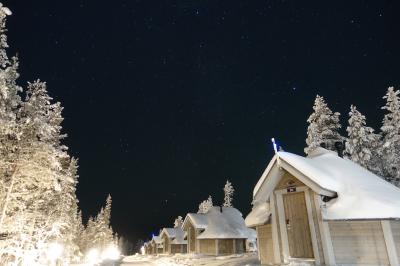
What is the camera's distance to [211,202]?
76.4 metres

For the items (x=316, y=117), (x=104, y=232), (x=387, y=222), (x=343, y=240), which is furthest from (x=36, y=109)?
(x=104, y=232)

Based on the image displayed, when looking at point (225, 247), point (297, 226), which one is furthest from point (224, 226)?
point (297, 226)

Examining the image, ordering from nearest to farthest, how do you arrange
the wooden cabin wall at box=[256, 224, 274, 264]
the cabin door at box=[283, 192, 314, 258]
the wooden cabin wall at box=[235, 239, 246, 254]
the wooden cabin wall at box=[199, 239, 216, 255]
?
the cabin door at box=[283, 192, 314, 258], the wooden cabin wall at box=[256, 224, 274, 264], the wooden cabin wall at box=[199, 239, 216, 255], the wooden cabin wall at box=[235, 239, 246, 254]

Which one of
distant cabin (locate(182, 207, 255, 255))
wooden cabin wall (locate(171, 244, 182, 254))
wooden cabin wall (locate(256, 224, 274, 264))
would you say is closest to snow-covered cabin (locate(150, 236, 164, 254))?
wooden cabin wall (locate(171, 244, 182, 254))

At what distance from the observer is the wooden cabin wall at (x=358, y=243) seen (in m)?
13.5

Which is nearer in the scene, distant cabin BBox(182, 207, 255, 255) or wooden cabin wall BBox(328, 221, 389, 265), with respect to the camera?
wooden cabin wall BBox(328, 221, 389, 265)

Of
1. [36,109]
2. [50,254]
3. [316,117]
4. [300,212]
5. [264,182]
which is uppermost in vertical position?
[316,117]

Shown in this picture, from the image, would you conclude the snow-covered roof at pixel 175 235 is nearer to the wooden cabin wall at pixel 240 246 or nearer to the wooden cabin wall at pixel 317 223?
the wooden cabin wall at pixel 240 246

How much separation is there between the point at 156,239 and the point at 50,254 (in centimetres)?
4986

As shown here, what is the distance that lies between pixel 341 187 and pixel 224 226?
26763 millimetres

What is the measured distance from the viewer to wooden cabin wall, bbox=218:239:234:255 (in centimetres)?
3838

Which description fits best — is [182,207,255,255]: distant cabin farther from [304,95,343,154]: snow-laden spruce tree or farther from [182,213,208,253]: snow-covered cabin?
[304,95,343,154]: snow-laden spruce tree

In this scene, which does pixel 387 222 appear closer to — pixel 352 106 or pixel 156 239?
pixel 352 106

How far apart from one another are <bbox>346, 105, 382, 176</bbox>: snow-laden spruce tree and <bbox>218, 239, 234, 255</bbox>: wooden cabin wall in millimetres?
18326
